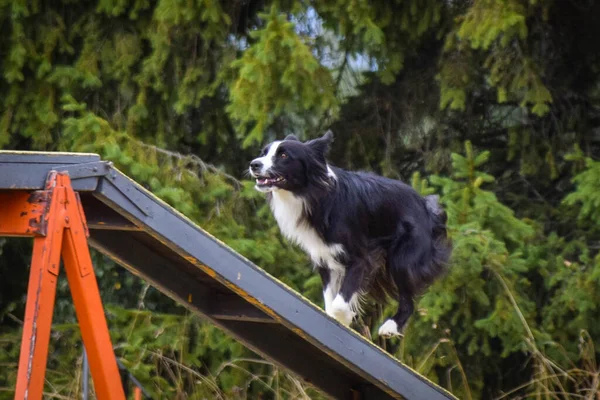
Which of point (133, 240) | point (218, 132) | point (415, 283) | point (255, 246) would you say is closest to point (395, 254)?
point (415, 283)

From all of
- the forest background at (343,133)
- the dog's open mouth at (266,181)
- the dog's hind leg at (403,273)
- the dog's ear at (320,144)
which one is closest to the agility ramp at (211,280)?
the dog's hind leg at (403,273)

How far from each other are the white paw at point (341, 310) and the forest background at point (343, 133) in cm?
234

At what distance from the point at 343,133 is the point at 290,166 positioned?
4326 mm

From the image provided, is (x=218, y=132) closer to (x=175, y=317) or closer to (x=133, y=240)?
(x=175, y=317)

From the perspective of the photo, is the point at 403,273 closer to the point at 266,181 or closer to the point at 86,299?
the point at 266,181

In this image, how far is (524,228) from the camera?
26.7 ft

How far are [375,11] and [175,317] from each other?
330cm

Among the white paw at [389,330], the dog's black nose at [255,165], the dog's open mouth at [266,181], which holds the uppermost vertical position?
the dog's black nose at [255,165]

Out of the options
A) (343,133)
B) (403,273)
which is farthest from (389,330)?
(343,133)

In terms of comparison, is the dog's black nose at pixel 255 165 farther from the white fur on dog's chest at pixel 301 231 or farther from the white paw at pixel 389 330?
the white paw at pixel 389 330

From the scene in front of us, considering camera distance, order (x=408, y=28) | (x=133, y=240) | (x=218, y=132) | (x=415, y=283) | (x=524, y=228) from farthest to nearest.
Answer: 1. (x=218, y=132)
2. (x=408, y=28)
3. (x=524, y=228)
4. (x=415, y=283)
5. (x=133, y=240)

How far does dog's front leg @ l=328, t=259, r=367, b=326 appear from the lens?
5.43 meters

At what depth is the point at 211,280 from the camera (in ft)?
17.0

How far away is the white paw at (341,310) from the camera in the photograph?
5414 millimetres
